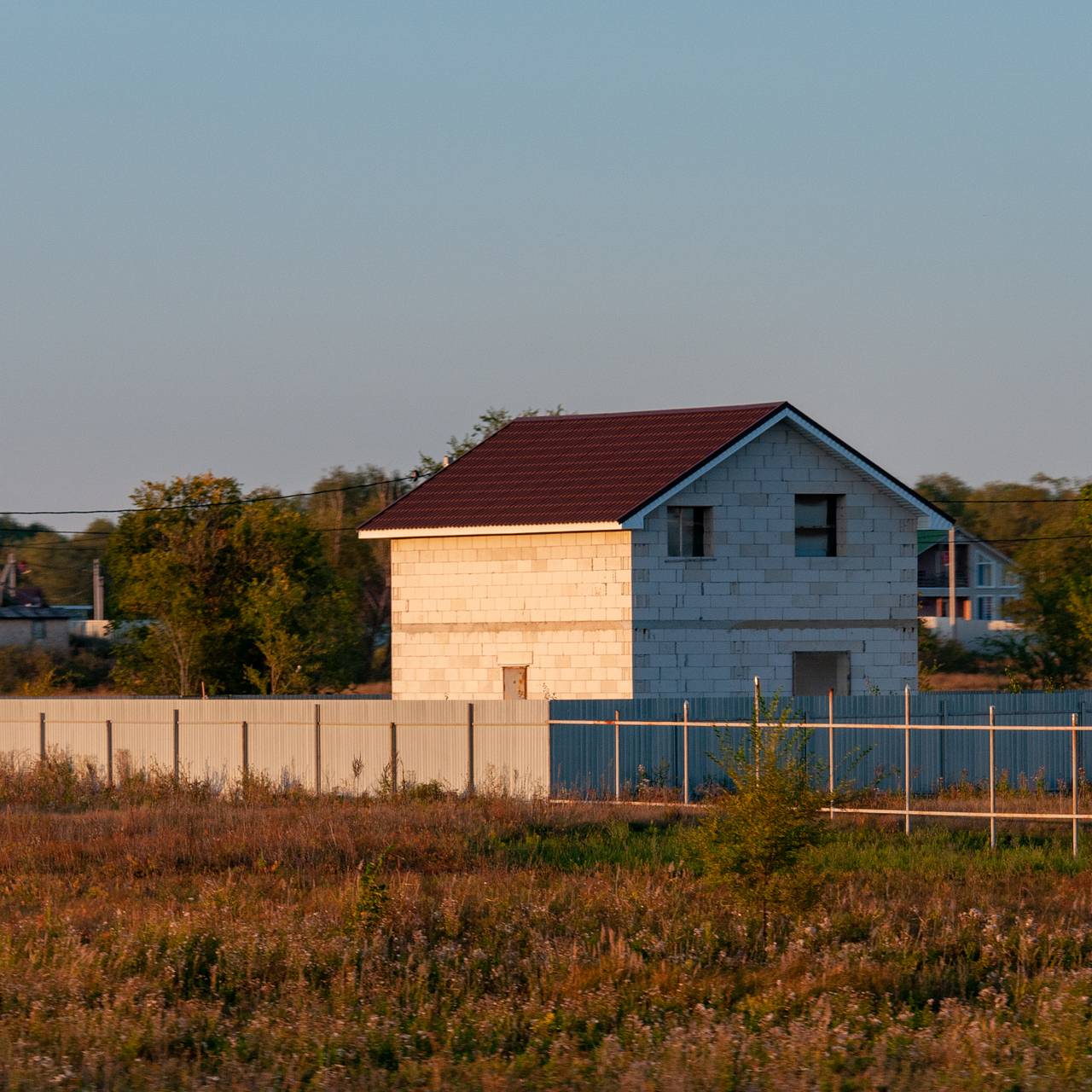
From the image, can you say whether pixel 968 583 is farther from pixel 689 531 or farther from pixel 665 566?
pixel 665 566

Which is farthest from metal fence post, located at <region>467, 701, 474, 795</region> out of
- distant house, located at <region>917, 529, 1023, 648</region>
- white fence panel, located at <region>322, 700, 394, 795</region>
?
distant house, located at <region>917, 529, 1023, 648</region>

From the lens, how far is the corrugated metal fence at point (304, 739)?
92.9ft

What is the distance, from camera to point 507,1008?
11867mm

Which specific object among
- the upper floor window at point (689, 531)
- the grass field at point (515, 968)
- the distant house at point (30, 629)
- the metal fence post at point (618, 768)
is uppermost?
the upper floor window at point (689, 531)

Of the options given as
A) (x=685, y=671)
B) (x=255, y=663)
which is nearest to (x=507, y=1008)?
(x=685, y=671)

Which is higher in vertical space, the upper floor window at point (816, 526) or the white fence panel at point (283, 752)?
the upper floor window at point (816, 526)

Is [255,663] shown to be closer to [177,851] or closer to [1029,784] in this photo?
[1029,784]

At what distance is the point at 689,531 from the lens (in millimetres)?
32562

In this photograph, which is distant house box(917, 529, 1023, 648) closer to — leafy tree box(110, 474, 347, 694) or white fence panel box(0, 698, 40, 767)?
leafy tree box(110, 474, 347, 694)

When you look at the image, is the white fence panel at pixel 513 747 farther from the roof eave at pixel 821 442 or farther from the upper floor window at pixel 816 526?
the upper floor window at pixel 816 526

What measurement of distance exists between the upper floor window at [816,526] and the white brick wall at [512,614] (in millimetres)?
4111

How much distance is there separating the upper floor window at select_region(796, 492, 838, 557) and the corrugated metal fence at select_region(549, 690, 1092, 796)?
12.1 feet

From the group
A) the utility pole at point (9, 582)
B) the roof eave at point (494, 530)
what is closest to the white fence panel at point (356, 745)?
the roof eave at point (494, 530)

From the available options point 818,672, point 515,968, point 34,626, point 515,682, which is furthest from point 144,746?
point 34,626
